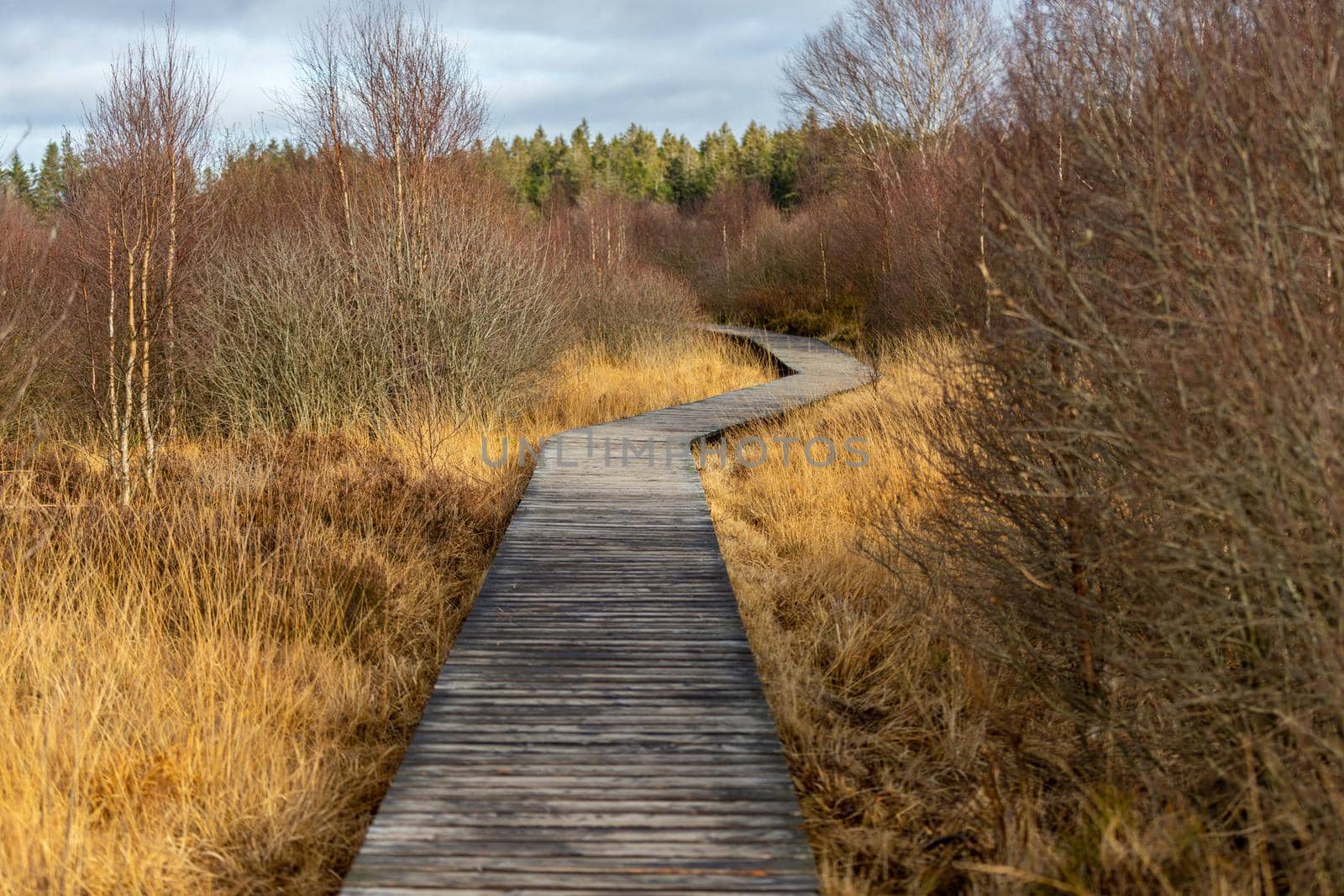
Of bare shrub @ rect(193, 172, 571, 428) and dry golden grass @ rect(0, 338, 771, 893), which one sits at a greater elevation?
bare shrub @ rect(193, 172, 571, 428)

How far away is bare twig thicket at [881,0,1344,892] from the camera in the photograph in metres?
2.05

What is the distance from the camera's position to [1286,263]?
2154 mm

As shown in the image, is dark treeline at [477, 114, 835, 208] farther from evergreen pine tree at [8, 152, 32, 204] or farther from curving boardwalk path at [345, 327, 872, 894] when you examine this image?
curving boardwalk path at [345, 327, 872, 894]

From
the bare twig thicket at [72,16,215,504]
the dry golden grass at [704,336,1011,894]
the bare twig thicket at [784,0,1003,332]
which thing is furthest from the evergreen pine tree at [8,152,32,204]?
the bare twig thicket at [784,0,1003,332]

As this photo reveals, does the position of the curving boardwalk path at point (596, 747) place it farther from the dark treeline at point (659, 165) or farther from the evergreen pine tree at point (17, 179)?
the dark treeline at point (659, 165)

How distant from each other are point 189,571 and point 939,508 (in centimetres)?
309

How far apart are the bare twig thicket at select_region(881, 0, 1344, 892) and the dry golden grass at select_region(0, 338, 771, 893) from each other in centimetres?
188

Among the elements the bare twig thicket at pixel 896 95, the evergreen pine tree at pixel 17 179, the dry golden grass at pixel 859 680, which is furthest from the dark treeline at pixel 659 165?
the dry golden grass at pixel 859 680

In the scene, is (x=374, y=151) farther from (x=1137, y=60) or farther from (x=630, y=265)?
(x=630, y=265)

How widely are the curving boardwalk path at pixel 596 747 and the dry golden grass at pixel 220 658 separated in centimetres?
30

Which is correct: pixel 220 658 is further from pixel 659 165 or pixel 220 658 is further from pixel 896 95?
pixel 659 165

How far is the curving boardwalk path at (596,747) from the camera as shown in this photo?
7.11 ft

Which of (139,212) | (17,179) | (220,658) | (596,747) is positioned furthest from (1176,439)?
(17,179)

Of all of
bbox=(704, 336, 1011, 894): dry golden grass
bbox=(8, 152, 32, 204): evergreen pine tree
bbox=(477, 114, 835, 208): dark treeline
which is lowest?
bbox=(704, 336, 1011, 894): dry golden grass
